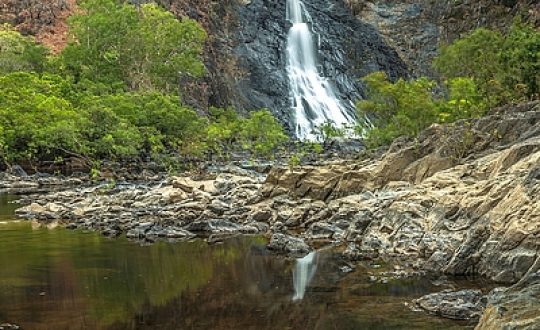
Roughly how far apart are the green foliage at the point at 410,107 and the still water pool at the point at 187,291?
16594 millimetres

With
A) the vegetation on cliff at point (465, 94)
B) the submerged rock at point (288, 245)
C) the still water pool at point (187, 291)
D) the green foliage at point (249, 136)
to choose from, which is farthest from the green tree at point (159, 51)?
the submerged rock at point (288, 245)

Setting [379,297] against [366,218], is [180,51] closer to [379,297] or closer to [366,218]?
[366,218]

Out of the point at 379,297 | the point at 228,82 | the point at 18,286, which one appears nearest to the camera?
the point at 379,297

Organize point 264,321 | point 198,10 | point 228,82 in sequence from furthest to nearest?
point 198,10
point 228,82
point 264,321

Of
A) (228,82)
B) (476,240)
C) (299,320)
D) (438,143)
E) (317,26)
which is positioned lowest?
(299,320)

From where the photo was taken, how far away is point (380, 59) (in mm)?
77500

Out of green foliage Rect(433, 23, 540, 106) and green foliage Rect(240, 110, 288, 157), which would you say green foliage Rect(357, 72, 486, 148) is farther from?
green foliage Rect(240, 110, 288, 157)

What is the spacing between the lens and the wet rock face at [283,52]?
219 ft

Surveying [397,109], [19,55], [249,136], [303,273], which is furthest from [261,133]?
[303,273]

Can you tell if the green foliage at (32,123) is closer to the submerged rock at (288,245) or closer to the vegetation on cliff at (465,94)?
the vegetation on cliff at (465,94)

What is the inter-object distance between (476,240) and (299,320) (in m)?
4.36

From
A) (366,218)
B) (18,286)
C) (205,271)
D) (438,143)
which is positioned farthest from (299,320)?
(438,143)

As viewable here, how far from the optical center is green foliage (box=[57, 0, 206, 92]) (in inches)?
2018

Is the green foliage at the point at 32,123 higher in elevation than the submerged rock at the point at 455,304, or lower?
higher
